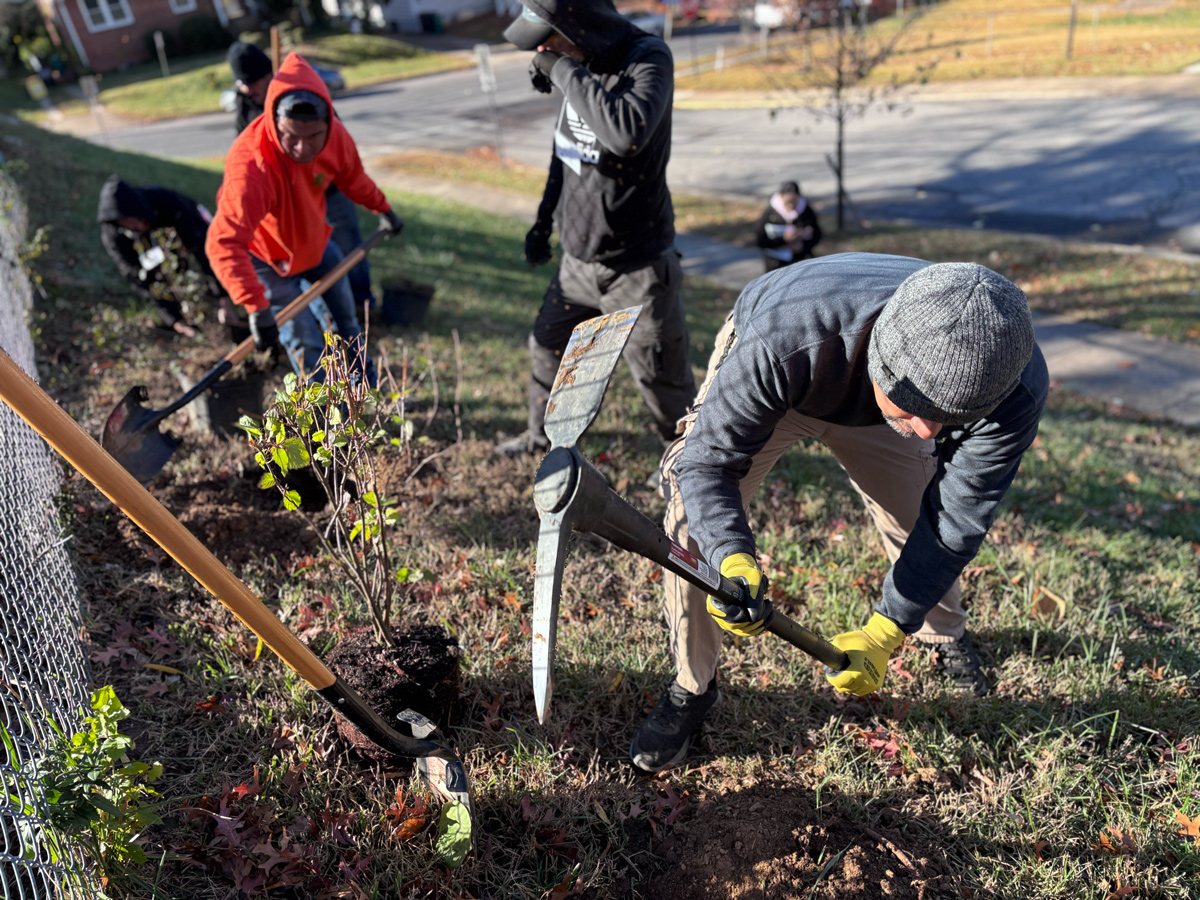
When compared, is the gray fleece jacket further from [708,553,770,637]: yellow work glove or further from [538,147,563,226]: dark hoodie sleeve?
[538,147,563,226]: dark hoodie sleeve

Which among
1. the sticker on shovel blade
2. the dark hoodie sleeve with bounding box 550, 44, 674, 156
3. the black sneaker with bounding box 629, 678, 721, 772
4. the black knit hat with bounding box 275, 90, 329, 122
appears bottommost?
the black sneaker with bounding box 629, 678, 721, 772

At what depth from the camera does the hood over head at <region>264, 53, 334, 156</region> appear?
3.33 meters

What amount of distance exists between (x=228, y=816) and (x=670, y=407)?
7.53ft

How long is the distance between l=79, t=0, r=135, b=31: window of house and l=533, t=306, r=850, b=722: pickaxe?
40.0 meters

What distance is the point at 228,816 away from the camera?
2.12m

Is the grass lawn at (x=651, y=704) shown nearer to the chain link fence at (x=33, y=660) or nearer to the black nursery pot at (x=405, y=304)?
the chain link fence at (x=33, y=660)

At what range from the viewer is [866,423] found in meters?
2.22

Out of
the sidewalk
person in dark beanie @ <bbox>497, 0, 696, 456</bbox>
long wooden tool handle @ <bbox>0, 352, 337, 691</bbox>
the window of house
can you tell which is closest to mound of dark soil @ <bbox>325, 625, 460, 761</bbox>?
long wooden tool handle @ <bbox>0, 352, 337, 691</bbox>

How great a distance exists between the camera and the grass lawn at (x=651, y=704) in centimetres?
210

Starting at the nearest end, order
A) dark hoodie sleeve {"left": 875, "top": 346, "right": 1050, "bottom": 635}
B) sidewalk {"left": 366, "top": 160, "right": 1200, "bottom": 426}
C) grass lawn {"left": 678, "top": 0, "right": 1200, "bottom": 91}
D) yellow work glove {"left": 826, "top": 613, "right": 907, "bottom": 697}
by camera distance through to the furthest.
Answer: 1. dark hoodie sleeve {"left": 875, "top": 346, "right": 1050, "bottom": 635}
2. yellow work glove {"left": 826, "top": 613, "right": 907, "bottom": 697}
3. sidewalk {"left": 366, "top": 160, "right": 1200, "bottom": 426}
4. grass lawn {"left": 678, "top": 0, "right": 1200, "bottom": 91}

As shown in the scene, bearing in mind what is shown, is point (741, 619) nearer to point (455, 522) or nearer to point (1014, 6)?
point (455, 522)

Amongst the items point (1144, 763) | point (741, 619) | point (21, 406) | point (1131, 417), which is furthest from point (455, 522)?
point (1131, 417)

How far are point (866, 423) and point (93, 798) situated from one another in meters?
2.08

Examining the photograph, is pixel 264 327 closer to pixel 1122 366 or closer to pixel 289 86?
pixel 289 86
